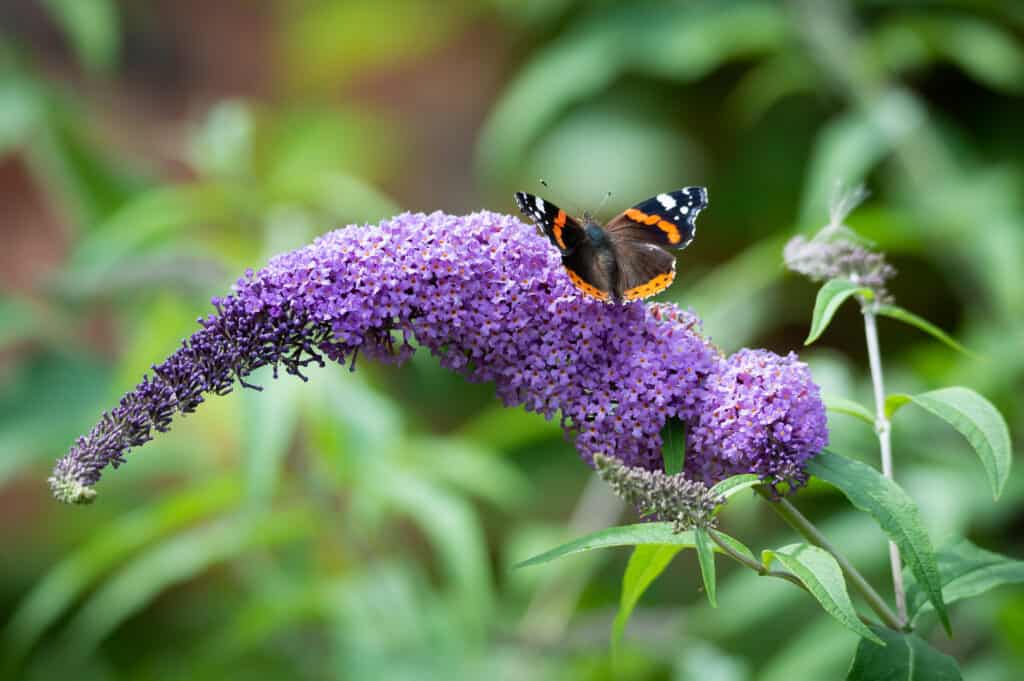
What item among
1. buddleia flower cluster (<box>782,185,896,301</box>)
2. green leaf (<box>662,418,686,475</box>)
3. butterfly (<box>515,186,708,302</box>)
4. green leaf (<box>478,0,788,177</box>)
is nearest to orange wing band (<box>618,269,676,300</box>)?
butterfly (<box>515,186,708,302</box>)

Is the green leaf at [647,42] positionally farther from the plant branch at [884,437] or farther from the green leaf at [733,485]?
A: the green leaf at [733,485]

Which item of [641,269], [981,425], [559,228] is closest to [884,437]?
[981,425]

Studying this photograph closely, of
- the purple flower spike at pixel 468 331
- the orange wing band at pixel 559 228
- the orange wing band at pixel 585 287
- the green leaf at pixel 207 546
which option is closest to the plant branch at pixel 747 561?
the purple flower spike at pixel 468 331

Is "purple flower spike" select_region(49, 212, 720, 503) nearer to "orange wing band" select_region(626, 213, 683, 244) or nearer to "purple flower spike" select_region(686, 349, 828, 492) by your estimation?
"purple flower spike" select_region(686, 349, 828, 492)

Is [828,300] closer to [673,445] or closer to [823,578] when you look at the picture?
[673,445]

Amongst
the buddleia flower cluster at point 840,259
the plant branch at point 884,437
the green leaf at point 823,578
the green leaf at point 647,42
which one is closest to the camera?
the green leaf at point 823,578

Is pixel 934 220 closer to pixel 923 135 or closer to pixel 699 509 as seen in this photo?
pixel 923 135
